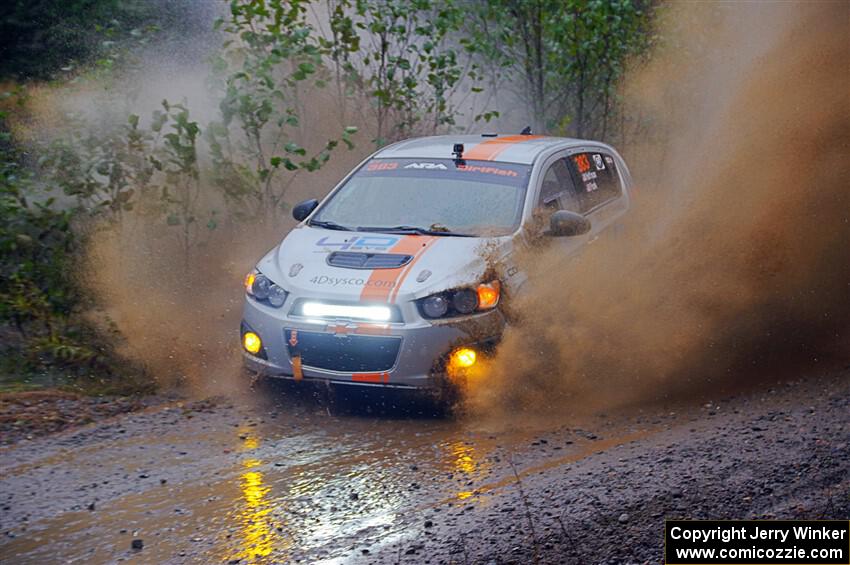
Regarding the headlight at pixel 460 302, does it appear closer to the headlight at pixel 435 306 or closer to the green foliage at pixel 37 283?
the headlight at pixel 435 306

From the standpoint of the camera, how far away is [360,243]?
24.1 ft

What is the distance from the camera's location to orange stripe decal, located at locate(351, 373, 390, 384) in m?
6.65

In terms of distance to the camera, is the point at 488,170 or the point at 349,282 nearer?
the point at 349,282

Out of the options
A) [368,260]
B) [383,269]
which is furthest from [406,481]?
[368,260]

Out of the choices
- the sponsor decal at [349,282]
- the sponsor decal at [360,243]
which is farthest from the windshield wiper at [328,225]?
the sponsor decal at [349,282]

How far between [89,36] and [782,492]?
29.8ft

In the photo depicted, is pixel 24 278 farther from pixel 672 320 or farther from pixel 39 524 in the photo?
pixel 672 320

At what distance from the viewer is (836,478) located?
5.05m

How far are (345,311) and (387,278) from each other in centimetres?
35

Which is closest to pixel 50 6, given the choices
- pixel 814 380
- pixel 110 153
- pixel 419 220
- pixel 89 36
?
pixel 89 36

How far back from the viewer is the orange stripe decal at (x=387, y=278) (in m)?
6.73

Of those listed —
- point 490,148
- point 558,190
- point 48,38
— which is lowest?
point 558,190

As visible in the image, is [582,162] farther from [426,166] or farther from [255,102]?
[255,102]

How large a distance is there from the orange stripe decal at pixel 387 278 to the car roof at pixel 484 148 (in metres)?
1.23
